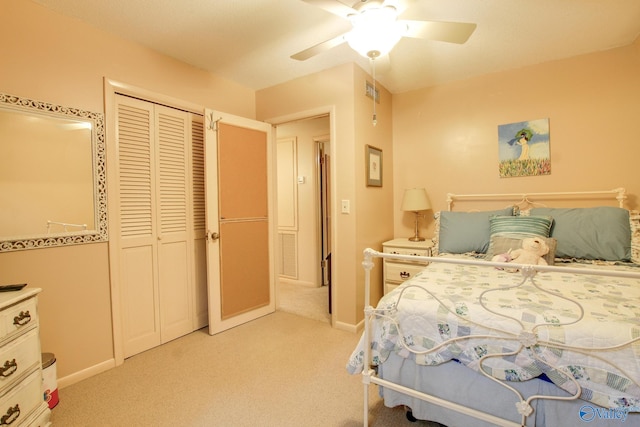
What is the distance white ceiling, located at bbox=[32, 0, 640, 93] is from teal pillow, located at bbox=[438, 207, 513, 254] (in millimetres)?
1376

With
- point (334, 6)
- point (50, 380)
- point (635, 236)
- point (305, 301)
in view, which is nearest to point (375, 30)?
point (334, 6)

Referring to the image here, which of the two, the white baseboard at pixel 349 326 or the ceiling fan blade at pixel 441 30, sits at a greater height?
the ceiling fan blade at pixel 441 30

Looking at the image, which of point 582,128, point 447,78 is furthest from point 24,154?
point 582,128

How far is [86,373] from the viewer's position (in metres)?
2.06

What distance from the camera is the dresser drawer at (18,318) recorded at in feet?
4.37

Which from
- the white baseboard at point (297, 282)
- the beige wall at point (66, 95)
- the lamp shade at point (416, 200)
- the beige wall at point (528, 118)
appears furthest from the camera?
the white baseboard at point (297, 282)

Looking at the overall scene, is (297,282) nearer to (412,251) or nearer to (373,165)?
(412,251)

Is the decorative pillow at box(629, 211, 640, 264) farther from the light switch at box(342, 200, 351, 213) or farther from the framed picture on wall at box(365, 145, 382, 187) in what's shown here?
the light switch at box(342, 200, 351, 213)

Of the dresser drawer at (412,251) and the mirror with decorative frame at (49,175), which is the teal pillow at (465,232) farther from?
the mirror with decorative frame at (49,175)

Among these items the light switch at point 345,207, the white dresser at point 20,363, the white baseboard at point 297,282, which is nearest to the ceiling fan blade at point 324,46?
the light switch at point 345,207

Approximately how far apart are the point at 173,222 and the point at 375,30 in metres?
2.16

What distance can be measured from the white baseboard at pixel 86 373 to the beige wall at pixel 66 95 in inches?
0.7

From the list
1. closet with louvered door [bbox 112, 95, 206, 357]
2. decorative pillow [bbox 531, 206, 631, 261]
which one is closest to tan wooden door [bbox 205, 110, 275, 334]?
closet with louvered door [bbox 112, 95, 206, 357]

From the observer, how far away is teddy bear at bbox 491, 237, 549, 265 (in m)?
1.96
